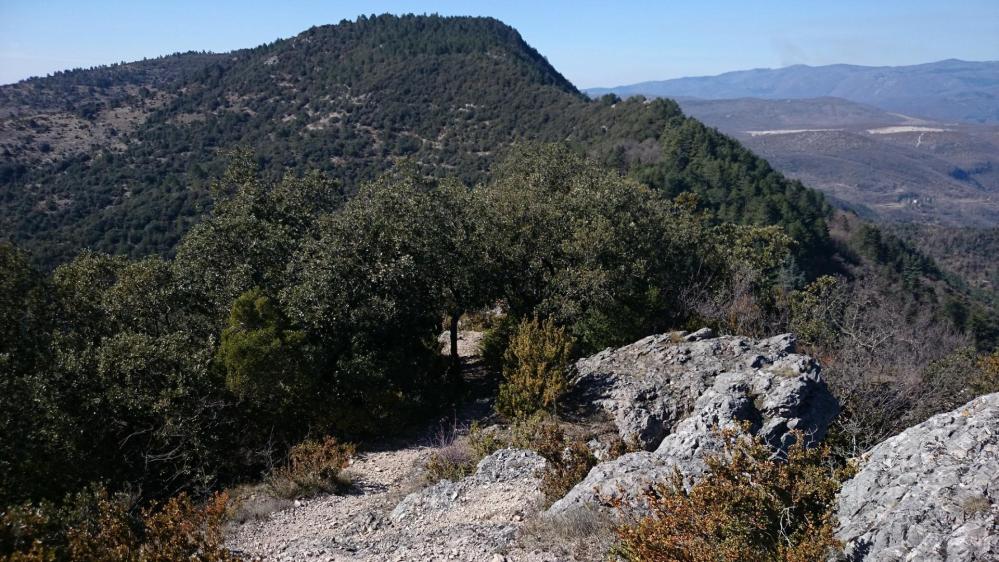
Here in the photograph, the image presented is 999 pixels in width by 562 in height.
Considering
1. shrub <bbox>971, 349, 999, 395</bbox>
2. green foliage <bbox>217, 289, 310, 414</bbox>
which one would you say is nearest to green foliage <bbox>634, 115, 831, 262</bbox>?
shrub <bbox>971, 349, 999, 395</bbox>

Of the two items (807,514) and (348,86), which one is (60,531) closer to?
(807,514)

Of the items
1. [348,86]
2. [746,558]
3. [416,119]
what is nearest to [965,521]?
[746,558]

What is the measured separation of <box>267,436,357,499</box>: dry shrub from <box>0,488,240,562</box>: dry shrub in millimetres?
3590

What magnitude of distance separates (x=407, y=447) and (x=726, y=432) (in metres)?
9.40

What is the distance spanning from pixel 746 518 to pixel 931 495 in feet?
6.46

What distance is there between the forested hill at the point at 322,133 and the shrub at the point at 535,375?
77.8 feet

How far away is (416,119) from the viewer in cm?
8488

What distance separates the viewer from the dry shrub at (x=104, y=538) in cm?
672

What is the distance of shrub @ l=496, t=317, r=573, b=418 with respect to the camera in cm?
1478

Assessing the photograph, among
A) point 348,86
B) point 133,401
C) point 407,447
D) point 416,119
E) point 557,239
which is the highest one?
point 348,86

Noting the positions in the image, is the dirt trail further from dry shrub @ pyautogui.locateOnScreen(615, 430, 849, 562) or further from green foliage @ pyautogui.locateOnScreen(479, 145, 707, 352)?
green foliage @ pyautogui.locateOnScreen(479, 145, 707, 352)

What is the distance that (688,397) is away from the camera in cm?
1438

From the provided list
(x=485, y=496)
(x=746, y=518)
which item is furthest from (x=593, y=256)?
(x=746, y=518)

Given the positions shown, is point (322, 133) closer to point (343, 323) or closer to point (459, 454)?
point (343, 323)
